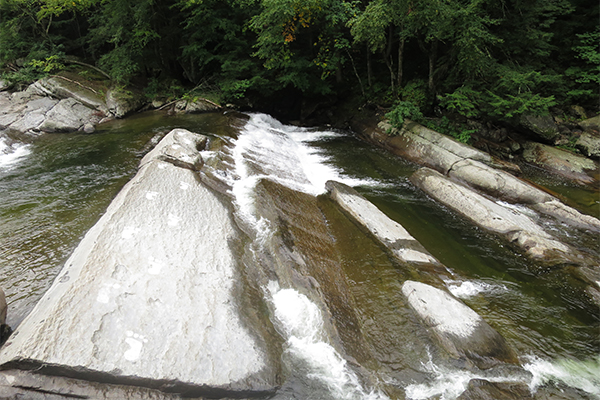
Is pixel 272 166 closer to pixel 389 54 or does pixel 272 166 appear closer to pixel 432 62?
pixel 432 62

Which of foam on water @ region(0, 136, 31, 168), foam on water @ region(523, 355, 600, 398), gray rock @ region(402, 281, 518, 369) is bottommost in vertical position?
foam on water @ region(523, 355, 600, 398)

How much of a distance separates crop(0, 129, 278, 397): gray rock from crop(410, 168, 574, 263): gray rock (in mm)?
5184

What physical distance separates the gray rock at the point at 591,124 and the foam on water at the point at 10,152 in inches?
711

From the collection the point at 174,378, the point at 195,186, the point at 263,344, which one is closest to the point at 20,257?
the point at 195,186

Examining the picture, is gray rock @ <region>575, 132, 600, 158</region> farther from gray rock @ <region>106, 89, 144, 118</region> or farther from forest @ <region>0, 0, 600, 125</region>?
gray rock @ <region>106, 89, 144, 118</region>

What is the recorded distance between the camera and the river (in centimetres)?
328

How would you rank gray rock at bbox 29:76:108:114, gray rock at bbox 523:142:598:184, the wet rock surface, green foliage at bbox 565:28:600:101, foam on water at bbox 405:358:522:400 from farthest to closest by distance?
1. gray rock at bbox 29:76:108:114
2. the wet rock surface
3. green foliage at bbox 565:28:600:101
4. gray rock at bbox 523:142:598:184
5. foam on water at bbox 405:358:522:400

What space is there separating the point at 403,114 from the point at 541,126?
15.1 feet

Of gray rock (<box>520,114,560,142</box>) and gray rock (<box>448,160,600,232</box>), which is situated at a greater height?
gray rock (<box>520,114,560,142</box>)

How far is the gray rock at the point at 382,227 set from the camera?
16.6 ft

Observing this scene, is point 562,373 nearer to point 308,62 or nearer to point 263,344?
point 263,344

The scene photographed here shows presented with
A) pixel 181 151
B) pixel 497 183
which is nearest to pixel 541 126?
pixel 497 183

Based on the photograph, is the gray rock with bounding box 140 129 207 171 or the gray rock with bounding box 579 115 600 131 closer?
the gray rock with bounding box 140 129 207 171

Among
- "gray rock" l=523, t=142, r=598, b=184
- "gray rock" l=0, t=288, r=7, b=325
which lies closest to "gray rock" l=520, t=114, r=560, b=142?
"gray rock" l=523, t=142, r=598, b=184
